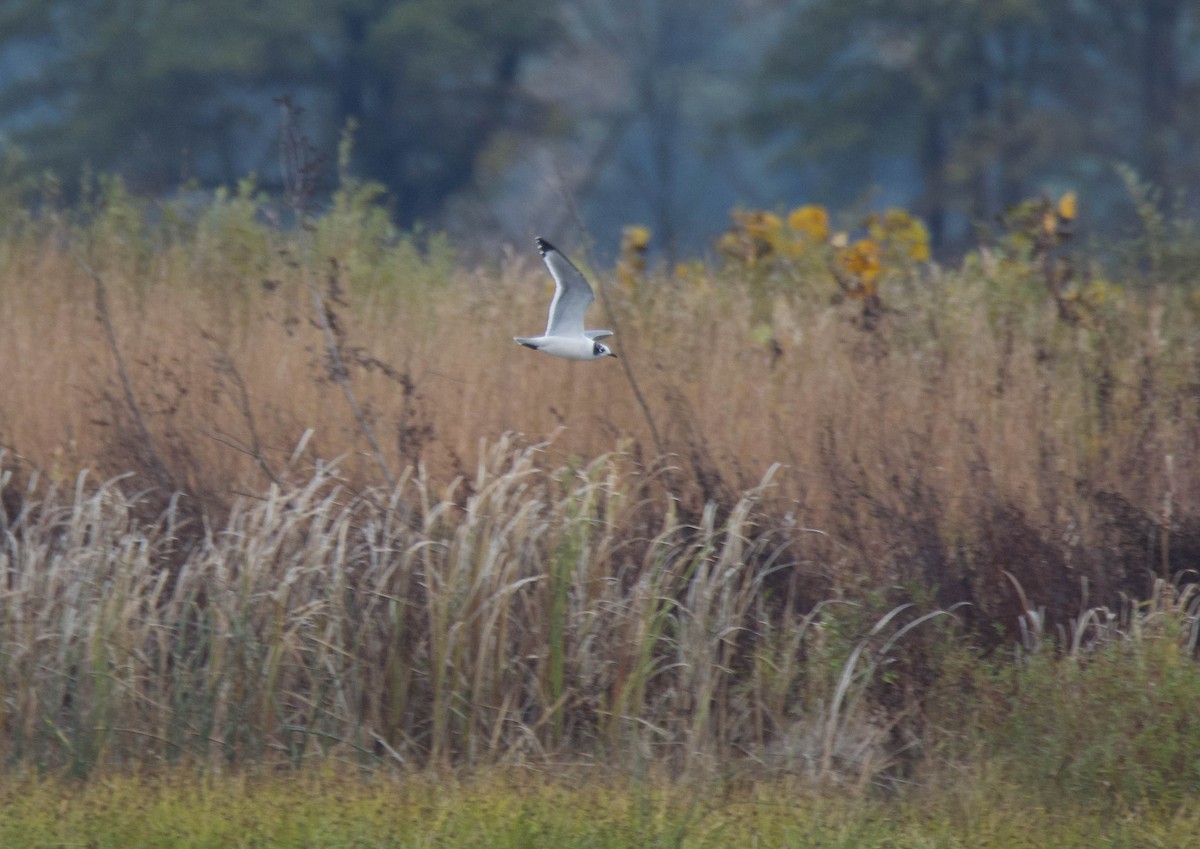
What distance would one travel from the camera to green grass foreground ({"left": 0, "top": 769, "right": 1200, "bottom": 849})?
4.66 metres

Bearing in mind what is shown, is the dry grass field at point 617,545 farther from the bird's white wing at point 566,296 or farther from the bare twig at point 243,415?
the bird's white wing at point 566,296

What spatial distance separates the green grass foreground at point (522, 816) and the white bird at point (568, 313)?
1336 mm

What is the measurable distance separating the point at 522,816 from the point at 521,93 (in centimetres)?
1736

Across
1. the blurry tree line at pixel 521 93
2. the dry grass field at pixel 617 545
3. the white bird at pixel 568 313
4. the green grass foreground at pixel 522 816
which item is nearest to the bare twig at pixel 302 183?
the dry grass field at pixel 617 545

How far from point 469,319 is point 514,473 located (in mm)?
2308

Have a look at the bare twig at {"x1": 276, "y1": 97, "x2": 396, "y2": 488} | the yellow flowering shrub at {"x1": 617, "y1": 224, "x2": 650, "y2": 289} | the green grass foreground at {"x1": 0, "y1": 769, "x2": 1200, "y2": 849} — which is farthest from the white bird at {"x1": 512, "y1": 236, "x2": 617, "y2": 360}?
the yellow flowering shrub at {"x1": 617, "y1": 224, "x2": 650, "y2": 289}

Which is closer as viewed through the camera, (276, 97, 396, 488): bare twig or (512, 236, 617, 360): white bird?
(512, 236, 617, 360): white bird

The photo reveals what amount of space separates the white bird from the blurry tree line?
1402cm

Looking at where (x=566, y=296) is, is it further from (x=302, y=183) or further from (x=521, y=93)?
(x=521, y=93)

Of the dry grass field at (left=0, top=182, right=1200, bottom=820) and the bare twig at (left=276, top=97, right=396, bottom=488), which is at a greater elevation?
the bare twig at (left=276, top=97, right=396, bottom=488)

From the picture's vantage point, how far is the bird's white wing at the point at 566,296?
541cm

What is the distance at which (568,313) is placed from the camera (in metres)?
5.46

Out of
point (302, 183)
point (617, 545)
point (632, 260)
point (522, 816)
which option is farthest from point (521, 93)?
point (522, 816)

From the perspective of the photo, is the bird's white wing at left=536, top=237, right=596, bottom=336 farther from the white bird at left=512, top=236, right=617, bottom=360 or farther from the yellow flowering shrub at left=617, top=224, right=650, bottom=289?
the yellow flowering shrub at left=617, top=224, right=650, bottom=289
